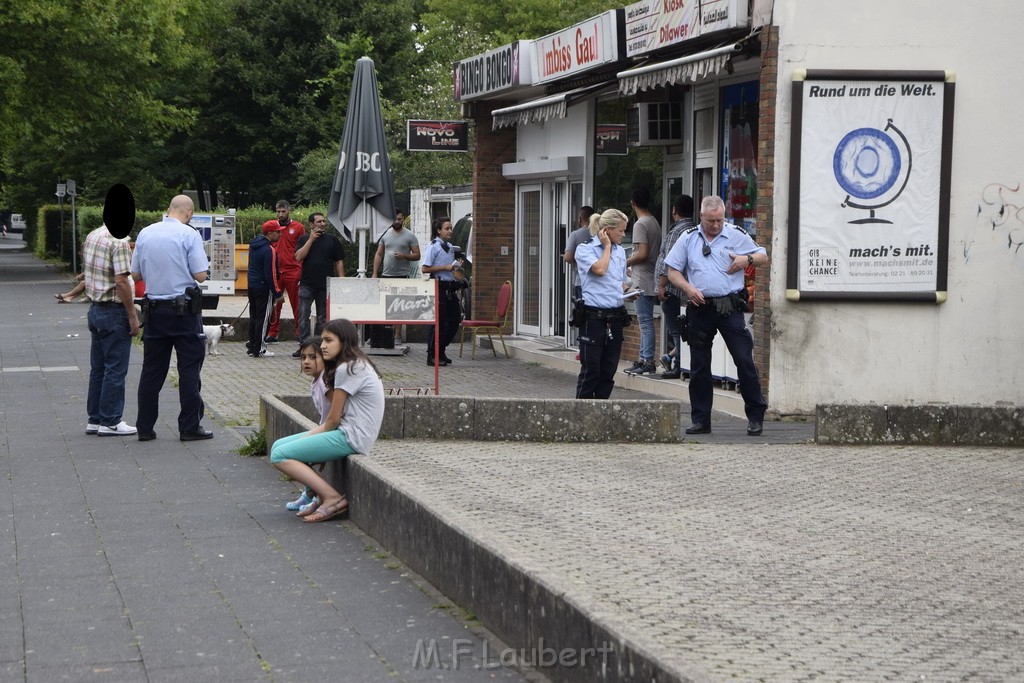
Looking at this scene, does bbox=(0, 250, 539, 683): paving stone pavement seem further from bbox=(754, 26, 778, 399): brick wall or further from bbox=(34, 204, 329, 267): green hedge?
bbox=(34, 204, 329, 267): green hedge

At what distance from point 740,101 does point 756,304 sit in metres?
2.32

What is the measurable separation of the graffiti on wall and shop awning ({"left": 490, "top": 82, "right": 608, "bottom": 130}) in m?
4.52

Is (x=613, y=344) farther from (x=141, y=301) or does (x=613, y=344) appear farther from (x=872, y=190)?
(x=141, y=301)

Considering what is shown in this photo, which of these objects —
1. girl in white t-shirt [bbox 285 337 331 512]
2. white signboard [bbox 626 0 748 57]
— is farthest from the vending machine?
girl in white t-shirt [bbox 285 337 331 512]

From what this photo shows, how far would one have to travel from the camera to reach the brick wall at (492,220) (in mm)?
20531

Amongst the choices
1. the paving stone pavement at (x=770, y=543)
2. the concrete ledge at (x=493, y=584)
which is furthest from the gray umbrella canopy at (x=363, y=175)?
the concrete ledge at (x=493, y=584)

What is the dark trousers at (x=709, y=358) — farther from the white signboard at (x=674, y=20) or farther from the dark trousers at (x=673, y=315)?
the white signboard at (x=674, y=20)

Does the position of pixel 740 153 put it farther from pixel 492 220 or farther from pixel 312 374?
pixel 492 220

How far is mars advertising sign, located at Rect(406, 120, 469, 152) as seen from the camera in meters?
20.6

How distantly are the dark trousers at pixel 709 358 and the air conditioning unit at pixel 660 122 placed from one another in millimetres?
4320

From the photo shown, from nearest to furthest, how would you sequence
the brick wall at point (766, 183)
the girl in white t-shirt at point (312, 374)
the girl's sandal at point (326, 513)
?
the girl's sandal at point (326, 513)
the girl in white t-shirt at point (312, 374)
the brick wall at point (766, 183)

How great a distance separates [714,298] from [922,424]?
5.89ft

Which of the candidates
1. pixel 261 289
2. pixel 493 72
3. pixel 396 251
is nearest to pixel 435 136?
pixel 493 72

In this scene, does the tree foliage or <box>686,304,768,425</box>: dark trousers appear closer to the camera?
<box>686,304,768,425</box>: dark trousers
